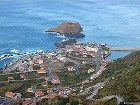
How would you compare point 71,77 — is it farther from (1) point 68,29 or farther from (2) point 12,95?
(1) point 68,29

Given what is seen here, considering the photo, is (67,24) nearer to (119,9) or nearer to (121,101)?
(119,9)

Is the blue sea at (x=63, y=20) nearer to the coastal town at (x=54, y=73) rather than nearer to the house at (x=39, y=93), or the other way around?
the coastal town at (x=54, y=73)

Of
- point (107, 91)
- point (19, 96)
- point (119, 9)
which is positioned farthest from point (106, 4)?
point (107, 91)

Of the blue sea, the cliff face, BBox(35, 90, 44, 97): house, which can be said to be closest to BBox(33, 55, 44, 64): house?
the blue sea

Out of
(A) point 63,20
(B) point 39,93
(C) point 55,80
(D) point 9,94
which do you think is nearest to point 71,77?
(C) point 55,80

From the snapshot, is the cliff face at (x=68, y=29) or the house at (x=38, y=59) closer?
the house at (x=38, y=59)

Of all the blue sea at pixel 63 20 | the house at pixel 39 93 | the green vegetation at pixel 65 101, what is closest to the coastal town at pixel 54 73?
the house at pixel 39 93
